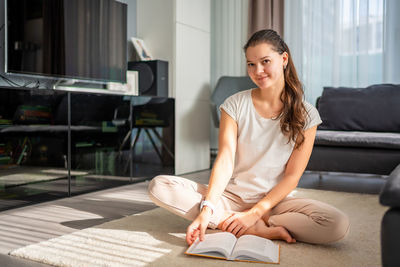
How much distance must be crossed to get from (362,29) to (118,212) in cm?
284

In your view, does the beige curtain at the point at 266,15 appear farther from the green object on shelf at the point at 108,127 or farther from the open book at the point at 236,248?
the open book at the point at 236,248

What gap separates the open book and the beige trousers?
0.14m

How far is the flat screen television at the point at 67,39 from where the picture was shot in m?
2.51

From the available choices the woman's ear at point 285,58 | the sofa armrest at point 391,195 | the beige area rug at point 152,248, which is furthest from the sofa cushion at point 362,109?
the sofa armrest at point 391,195

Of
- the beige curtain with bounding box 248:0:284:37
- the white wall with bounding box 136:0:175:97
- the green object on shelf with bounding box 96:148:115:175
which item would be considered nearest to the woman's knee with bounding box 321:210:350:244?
the green object on shelf with bounding box 96:148:115:175

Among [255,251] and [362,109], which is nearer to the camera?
[255,251]

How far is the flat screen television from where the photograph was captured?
8.23ft

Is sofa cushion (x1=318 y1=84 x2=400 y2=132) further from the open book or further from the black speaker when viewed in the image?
the open book

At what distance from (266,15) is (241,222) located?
3.07m

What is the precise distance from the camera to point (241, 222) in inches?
59.4

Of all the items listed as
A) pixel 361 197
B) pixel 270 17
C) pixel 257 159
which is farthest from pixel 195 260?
pixel 270 17

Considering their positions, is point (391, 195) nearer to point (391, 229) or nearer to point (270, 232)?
point (391, 229)

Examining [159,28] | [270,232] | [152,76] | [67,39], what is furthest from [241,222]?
[159,28]

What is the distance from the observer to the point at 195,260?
1.35m
